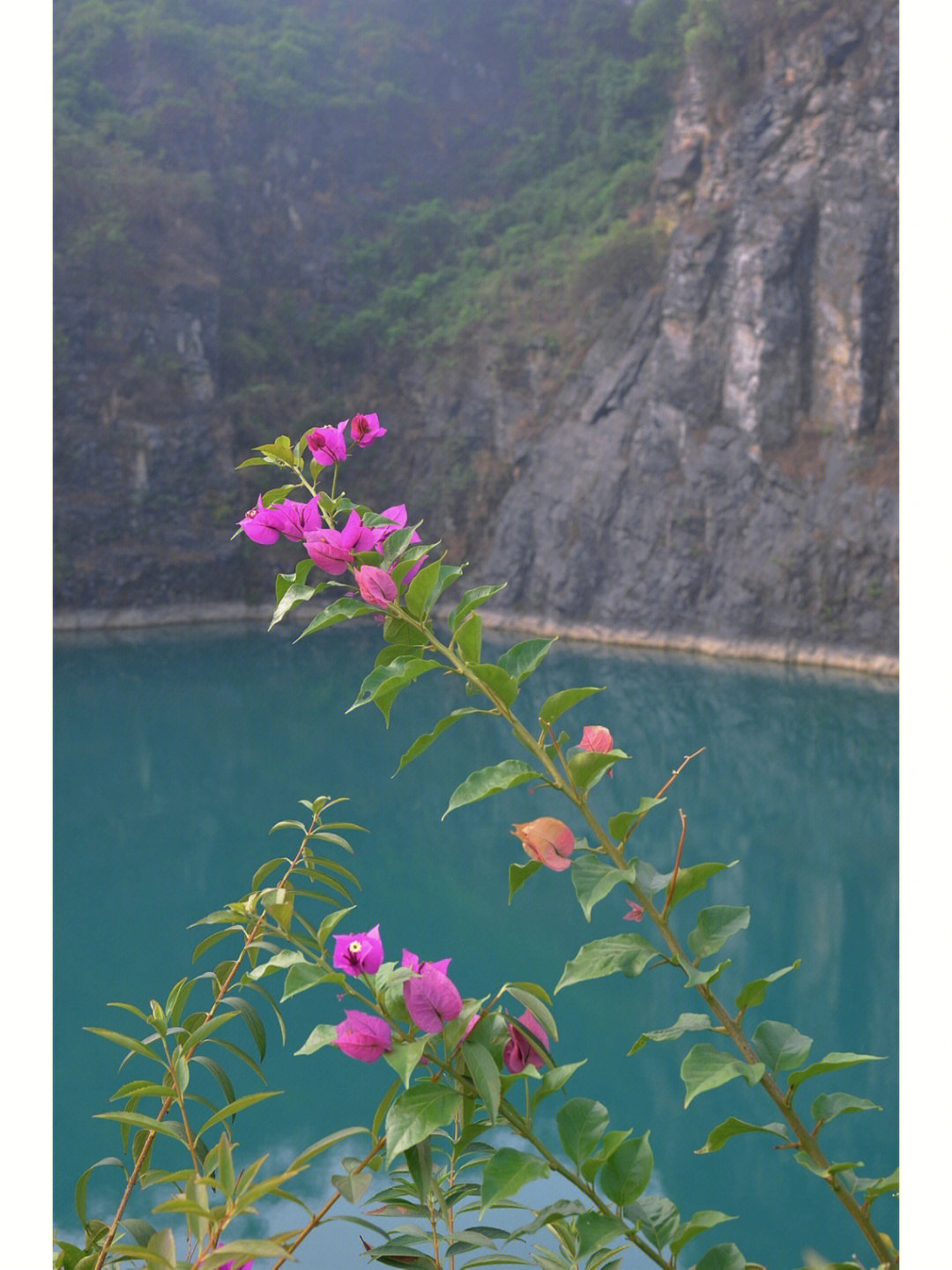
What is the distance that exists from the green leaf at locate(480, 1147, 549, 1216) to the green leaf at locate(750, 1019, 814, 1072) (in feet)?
0.29

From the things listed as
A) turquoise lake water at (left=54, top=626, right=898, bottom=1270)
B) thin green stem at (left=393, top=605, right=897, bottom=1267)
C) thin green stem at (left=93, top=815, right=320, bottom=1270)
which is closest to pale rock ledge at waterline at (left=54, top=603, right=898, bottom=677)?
turquoise lake water at (left=54, top=626, right=898, bottom=1270)

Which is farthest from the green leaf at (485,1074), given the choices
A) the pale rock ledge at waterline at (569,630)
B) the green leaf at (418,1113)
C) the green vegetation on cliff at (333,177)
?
the green vegetation on cliff at (333,177)

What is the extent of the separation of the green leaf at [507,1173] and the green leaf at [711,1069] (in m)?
0.05

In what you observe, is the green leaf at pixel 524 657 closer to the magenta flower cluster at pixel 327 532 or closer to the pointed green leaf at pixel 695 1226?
the magenta flower cluster at pixel 327 532

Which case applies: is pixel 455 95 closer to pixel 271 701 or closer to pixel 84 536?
pixel 84 536

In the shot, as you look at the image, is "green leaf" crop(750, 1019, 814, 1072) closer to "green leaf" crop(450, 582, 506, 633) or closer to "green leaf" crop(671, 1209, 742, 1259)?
"green leaf" crop(671, 1209, 742, 1259)

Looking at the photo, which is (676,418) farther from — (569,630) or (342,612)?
(342,612)

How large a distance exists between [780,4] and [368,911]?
866cm

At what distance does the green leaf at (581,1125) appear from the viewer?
385 millimetres

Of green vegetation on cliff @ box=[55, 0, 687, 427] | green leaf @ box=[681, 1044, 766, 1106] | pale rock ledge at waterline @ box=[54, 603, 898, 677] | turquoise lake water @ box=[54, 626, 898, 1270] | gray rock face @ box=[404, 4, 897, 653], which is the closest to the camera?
green leaf @ box=[681, 1044, 766, 1106]

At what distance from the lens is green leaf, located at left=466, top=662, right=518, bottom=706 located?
1.23 feet

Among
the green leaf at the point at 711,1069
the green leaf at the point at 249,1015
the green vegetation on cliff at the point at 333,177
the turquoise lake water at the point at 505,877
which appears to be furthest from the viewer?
the green vegetation on cliff at the point at 333,177

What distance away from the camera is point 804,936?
9.46 feet
